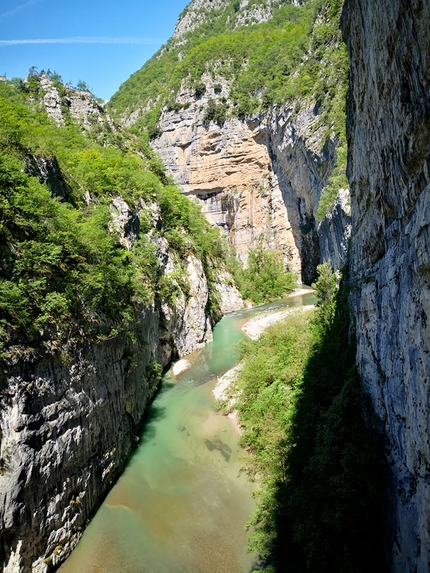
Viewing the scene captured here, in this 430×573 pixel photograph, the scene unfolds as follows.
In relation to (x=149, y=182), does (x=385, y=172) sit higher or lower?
lower

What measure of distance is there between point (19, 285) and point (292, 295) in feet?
108

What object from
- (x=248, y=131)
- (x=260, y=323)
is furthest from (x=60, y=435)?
(x=248, y=131)

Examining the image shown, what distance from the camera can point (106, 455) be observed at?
32.6 ft

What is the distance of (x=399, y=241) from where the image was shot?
241 inches

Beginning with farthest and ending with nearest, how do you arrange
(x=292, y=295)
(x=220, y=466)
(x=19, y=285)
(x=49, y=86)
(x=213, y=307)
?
(x=292, y=295)
(x=49, y=86)
(x=213, y=307)
(x=220, y=466)
(x=19, y=285)

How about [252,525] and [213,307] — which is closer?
[252,525]

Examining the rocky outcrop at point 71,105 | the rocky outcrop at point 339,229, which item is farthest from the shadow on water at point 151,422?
the rocky outcrop at point 71,105

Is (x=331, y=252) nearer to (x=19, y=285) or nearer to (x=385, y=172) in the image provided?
(x=385, y=172)

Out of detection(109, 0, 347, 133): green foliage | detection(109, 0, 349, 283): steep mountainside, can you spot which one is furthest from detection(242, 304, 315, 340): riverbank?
detection(109, 0, 349, 283): steep mountainside

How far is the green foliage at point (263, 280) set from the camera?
3596 cm

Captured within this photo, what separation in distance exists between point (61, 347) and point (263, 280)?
98.7 feet

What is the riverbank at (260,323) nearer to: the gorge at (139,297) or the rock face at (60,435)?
the gorge at (139,297)

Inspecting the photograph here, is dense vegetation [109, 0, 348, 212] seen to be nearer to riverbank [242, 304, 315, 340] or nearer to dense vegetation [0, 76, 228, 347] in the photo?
riverbank [242, 304, 315, 340]

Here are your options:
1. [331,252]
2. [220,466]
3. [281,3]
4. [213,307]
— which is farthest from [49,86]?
[281,3]
